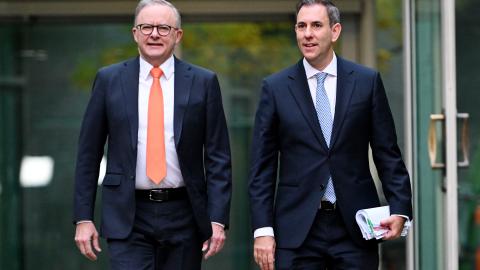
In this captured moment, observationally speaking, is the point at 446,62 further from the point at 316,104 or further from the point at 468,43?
the point at 316,104

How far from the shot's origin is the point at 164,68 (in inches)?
222

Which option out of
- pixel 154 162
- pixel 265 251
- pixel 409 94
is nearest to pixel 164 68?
pixel 154 162

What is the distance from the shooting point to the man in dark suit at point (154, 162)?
5492 millimetres

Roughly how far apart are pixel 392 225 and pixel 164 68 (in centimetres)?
132

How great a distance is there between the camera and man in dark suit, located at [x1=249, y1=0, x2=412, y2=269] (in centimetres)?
532

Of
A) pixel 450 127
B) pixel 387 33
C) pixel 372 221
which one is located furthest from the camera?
pixel 387 33

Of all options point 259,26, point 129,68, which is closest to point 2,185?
point 259,26

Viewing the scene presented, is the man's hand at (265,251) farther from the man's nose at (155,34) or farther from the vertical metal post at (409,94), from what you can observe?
the vertical metal post at (409,94)

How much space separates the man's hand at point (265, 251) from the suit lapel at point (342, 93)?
0.52m

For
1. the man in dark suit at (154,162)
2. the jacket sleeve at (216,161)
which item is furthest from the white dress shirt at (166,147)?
the jacket sleeve at (216,161)

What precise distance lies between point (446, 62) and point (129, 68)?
2.01 m

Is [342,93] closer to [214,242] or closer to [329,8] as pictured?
[329,8]

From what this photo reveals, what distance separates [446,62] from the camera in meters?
6.71

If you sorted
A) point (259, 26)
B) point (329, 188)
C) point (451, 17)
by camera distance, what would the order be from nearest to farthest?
1. point (329, 188)
2. point (451, 17)
3. point (259, 26)
